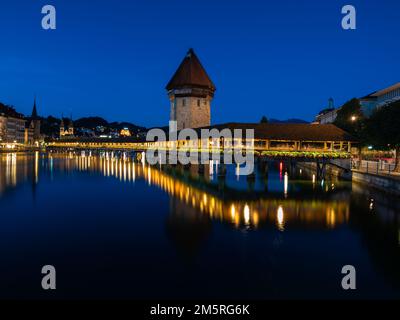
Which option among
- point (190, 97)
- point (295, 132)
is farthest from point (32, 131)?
point (295, 132)

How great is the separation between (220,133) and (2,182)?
19.1m

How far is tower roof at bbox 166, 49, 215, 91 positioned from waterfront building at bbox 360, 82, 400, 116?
78.5 feet

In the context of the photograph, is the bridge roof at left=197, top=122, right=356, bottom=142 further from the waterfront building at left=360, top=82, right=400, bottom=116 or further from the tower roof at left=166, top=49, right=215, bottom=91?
the tower roof at left=166, top=49, right=215, bottom=91

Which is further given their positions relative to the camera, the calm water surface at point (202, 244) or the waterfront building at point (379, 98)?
the waterfront building at point (379, 98)

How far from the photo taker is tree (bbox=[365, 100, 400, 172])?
90.9ft

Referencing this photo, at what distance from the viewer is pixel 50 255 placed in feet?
42.2

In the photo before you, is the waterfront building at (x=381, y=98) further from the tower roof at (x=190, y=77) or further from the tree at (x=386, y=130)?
the tower roof at (x=190, y=77)

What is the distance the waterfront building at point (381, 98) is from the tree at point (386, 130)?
2164cm

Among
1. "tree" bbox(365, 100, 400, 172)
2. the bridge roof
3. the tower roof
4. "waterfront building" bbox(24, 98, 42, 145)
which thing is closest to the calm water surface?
"tree" bbox(365, 100, 400, 172)

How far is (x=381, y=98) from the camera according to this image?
2421 inches

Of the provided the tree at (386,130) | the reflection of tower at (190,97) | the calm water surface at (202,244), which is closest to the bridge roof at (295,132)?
the tree at (386,130)

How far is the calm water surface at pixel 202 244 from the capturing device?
1019 centimetres

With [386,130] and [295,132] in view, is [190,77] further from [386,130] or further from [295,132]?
[386,130]
